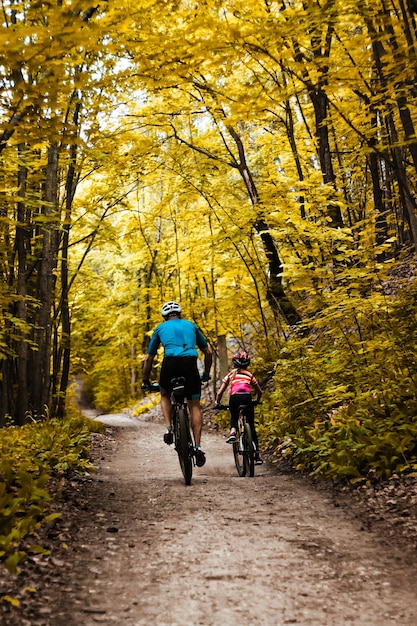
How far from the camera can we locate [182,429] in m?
5.71

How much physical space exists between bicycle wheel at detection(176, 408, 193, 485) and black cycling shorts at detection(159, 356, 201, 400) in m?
0.30

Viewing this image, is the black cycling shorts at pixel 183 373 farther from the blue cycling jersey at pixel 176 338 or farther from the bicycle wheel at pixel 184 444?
the bicycle wheel at pixel 184 444

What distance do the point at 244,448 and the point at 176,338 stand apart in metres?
1.70

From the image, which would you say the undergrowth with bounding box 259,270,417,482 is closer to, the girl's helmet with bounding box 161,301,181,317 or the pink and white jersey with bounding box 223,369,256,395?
the pink and white jersey with bounding box 223,369,256,395

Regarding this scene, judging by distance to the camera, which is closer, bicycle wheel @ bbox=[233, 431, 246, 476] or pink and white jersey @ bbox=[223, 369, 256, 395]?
bicycle wheel @ bbox=[233, 431, 246, 476]

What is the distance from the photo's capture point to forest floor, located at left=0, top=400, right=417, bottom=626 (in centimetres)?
258

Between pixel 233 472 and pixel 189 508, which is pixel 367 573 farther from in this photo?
pixel 233 472

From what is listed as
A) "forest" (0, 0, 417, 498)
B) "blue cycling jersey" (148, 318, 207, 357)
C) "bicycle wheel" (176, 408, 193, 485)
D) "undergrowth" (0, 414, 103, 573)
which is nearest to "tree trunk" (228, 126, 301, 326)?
"forest" (0, 0, 417, 498)

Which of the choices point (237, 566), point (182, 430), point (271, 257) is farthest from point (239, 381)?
point (271, 257)

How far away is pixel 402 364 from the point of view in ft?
20.4

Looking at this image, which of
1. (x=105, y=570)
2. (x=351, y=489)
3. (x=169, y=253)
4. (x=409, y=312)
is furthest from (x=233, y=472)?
(x=169, y=253)

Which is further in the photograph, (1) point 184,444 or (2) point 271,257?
(2) point 271,257

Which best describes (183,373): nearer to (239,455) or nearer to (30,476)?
(239,455)

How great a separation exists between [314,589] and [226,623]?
0.61 metres
